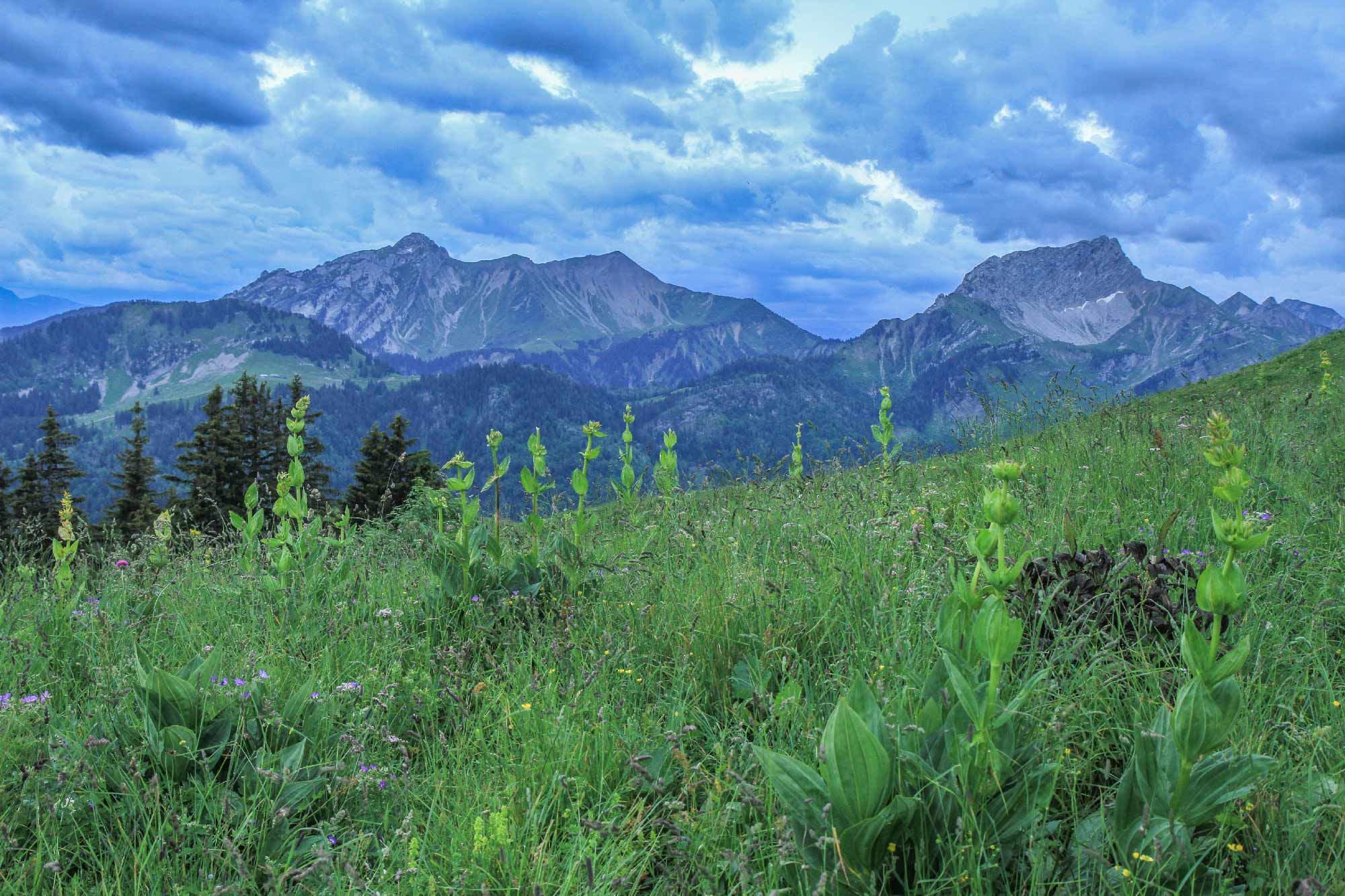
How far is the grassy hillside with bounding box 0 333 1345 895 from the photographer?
2225mm

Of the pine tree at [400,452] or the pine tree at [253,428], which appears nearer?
the pine tree at [400,452]

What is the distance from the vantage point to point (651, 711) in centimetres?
327

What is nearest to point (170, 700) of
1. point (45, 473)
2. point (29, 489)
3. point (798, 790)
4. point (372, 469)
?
point (798, 790)

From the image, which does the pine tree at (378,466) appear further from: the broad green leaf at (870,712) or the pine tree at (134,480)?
the broad green leaf at (870,712)

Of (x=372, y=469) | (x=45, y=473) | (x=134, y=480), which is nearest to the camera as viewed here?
(x=45, y=473)

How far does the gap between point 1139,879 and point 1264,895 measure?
40 centimetres

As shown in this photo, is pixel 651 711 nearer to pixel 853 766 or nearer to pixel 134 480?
pixel 853 766

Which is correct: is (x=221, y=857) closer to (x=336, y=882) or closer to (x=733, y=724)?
(x=336, y=882)

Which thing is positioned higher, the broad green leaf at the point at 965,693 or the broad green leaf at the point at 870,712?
the broad green leaf at the point at 965,693

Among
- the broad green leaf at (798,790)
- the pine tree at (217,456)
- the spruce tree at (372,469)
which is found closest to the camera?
the broad green leaf at (798,790)

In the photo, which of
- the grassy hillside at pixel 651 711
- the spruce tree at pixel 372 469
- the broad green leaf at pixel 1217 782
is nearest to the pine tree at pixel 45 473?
the spruce tree at pixel 372 469

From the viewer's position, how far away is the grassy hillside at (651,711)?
7.30 feet

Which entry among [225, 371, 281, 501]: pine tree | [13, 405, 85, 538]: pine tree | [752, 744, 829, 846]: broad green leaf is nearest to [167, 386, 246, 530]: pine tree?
[225, 371, 281, 501]: pine tree

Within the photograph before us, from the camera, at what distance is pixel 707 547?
209 inches
